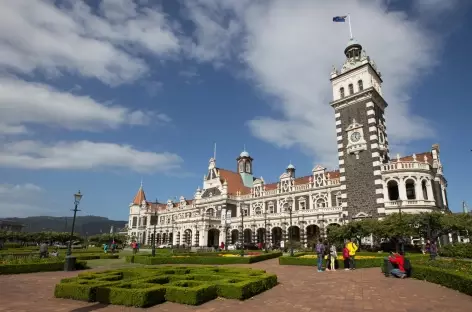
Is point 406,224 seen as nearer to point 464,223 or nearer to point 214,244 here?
point 464,223

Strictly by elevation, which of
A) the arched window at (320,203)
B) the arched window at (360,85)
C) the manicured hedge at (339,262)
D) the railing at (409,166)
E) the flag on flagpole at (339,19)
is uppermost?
the flag on flagpole at (339,19)

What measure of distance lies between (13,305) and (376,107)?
4409 cm

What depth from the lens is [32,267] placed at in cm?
2075

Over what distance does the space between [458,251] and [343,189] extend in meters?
14.5

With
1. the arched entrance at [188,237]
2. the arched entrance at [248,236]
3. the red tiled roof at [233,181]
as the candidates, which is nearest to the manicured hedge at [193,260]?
the arched entrance at [248,236]

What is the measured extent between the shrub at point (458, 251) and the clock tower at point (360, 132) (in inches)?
299

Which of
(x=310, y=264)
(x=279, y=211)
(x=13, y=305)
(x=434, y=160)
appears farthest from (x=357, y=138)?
(x=13, y=305)

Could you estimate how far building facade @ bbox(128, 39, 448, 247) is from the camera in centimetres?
3811

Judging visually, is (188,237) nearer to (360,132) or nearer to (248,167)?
(248,167)

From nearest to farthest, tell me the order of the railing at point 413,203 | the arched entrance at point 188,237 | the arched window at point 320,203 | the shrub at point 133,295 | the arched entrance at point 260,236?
the shrub at point 133,295 < the railing at point 413,203 < the arched window at point 320,203 < the arched entrance at point 260,236 < the arched entrance at point 188,237

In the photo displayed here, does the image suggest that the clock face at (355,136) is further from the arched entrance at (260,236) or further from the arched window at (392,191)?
the arched entrance at (260,236)

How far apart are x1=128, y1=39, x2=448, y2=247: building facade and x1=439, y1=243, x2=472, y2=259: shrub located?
19.6ft

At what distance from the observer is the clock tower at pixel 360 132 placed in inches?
1540

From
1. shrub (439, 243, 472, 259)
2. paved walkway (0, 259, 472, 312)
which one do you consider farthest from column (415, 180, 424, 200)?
paved walkway (0, 259, 472, 312)
